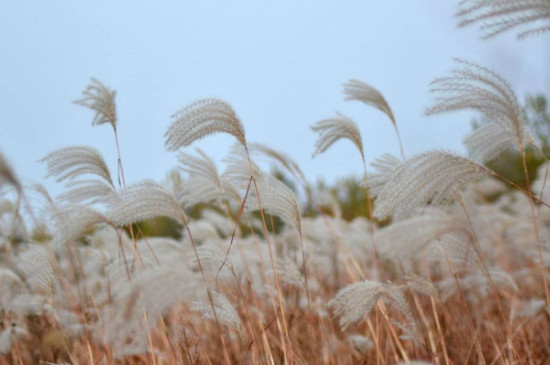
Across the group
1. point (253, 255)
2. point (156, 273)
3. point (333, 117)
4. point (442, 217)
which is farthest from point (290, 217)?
point (253, 255)

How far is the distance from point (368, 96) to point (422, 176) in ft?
3.87

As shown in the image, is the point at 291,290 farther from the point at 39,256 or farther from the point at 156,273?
the point at 156,273

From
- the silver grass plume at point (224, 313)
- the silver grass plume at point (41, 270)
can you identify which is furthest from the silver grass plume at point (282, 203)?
the silver grass plume at point (41, 270)

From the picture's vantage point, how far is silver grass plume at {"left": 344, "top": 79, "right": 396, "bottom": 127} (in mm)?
2781

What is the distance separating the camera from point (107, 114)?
2584 mm

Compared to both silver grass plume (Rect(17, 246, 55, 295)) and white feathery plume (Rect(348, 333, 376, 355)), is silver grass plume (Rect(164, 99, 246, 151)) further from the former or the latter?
white feathery plume (Rect(348, 333, 376, 355))

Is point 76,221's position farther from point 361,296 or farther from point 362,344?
point 362,344

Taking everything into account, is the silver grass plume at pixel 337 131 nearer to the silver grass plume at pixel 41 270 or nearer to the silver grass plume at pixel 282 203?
the silver grass plume at pixel 282 203

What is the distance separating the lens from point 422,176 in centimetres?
171

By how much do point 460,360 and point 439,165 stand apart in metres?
1.58

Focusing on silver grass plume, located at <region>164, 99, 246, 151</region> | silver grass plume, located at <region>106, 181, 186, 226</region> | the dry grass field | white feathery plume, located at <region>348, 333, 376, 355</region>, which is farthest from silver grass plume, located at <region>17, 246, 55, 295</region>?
white feathery plume, located at <region>348, 333, 376, 355</region>

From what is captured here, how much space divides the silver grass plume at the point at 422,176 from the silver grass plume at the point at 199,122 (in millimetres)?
601

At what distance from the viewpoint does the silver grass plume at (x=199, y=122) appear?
6.26 ft

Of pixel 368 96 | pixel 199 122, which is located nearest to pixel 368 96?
pixel 368 96
